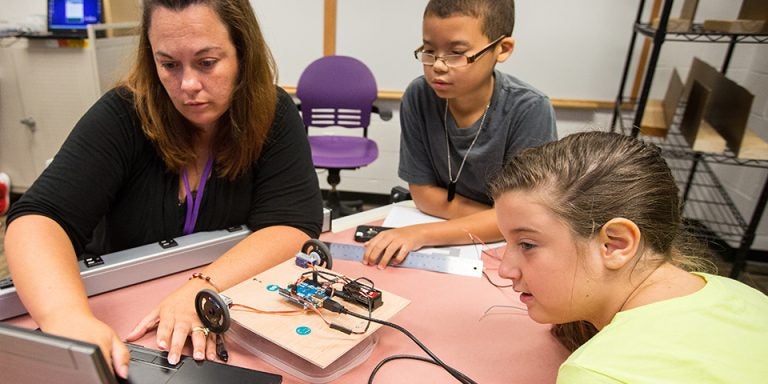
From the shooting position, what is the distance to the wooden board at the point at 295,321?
71 centimetres

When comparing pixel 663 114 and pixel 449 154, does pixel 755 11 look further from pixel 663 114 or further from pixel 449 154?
pixel 449 154

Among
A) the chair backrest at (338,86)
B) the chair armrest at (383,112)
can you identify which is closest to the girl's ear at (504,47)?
the chair armrest at (383,112)

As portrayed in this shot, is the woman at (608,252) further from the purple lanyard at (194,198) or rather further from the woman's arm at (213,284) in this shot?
the purple lanyard at (194,198)

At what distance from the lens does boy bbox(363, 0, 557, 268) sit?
1.25 meters

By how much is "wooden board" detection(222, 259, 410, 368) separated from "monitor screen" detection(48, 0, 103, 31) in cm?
295

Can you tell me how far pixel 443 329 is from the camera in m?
0.89

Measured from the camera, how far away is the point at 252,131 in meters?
1.11

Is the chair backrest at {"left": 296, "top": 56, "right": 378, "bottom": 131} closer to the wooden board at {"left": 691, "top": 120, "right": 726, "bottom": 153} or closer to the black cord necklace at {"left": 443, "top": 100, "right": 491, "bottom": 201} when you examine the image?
the black cord necklace at {"left": 443, "top": 100, "right": 491, "bottom": 201}

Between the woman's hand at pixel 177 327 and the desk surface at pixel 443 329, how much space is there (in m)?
0.02

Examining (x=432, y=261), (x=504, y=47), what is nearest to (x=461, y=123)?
(x=504, y=47)

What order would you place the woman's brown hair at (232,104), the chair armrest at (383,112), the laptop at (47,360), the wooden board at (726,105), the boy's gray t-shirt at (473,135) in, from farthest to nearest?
the chair armrest at (383,112) → the wooden board at (726,105) → the boy's gray t-shirt at (473,135) → the woman's brown hair at (232,104) → the laptop at (47,360)

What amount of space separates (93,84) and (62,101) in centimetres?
26

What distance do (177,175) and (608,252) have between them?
911 millimetres

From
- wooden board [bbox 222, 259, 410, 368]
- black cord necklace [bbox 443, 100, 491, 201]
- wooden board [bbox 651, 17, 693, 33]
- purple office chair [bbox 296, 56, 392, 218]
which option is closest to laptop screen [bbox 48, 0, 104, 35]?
purple office chair [bbox 296, 56, 392, 218]
